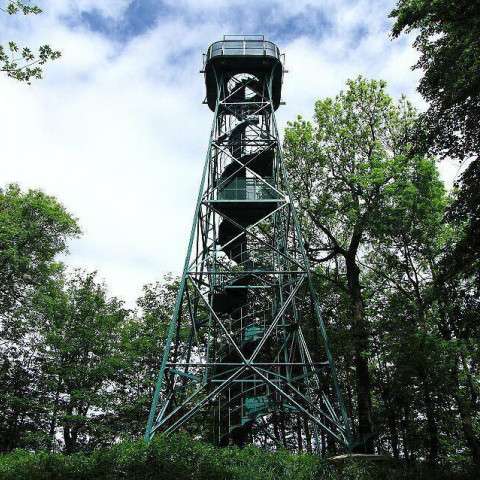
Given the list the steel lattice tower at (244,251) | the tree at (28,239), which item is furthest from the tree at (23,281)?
the steel lattice tower at (244,251)

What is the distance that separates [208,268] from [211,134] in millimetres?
4633

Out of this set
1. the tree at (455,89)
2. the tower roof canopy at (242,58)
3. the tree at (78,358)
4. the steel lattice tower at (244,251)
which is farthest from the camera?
the tree at (78,358)

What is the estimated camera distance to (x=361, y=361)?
14.7m

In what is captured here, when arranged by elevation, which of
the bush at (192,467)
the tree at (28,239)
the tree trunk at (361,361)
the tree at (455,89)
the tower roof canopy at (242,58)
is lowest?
the bush at (192,467)

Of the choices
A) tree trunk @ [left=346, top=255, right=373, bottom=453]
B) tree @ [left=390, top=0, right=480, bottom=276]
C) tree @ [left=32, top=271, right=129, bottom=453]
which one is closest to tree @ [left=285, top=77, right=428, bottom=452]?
tree trunk @ [left=346, top=255, right=373, bottom=453]

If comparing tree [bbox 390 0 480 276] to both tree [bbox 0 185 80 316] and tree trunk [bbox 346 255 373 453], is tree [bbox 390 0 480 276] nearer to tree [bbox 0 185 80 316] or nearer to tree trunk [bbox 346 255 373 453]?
tree trunk [bbox 346 255 373 453]

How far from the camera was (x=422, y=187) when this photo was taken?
14.6m

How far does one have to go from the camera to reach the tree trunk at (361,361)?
13.4 meters

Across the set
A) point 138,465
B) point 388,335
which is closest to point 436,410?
point 388,335

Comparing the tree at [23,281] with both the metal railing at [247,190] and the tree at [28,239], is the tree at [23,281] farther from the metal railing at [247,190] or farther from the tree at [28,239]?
the metal railing at [247,190]

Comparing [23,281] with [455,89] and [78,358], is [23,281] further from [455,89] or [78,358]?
[455,89]

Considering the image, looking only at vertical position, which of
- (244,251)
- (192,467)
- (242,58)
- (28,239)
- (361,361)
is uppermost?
(242,58)

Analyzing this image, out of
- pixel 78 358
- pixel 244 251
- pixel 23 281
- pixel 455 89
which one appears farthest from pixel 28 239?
pixel 455 89

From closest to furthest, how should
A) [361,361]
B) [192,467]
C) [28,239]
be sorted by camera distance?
[192,467] → [361,361] → [28,239]
